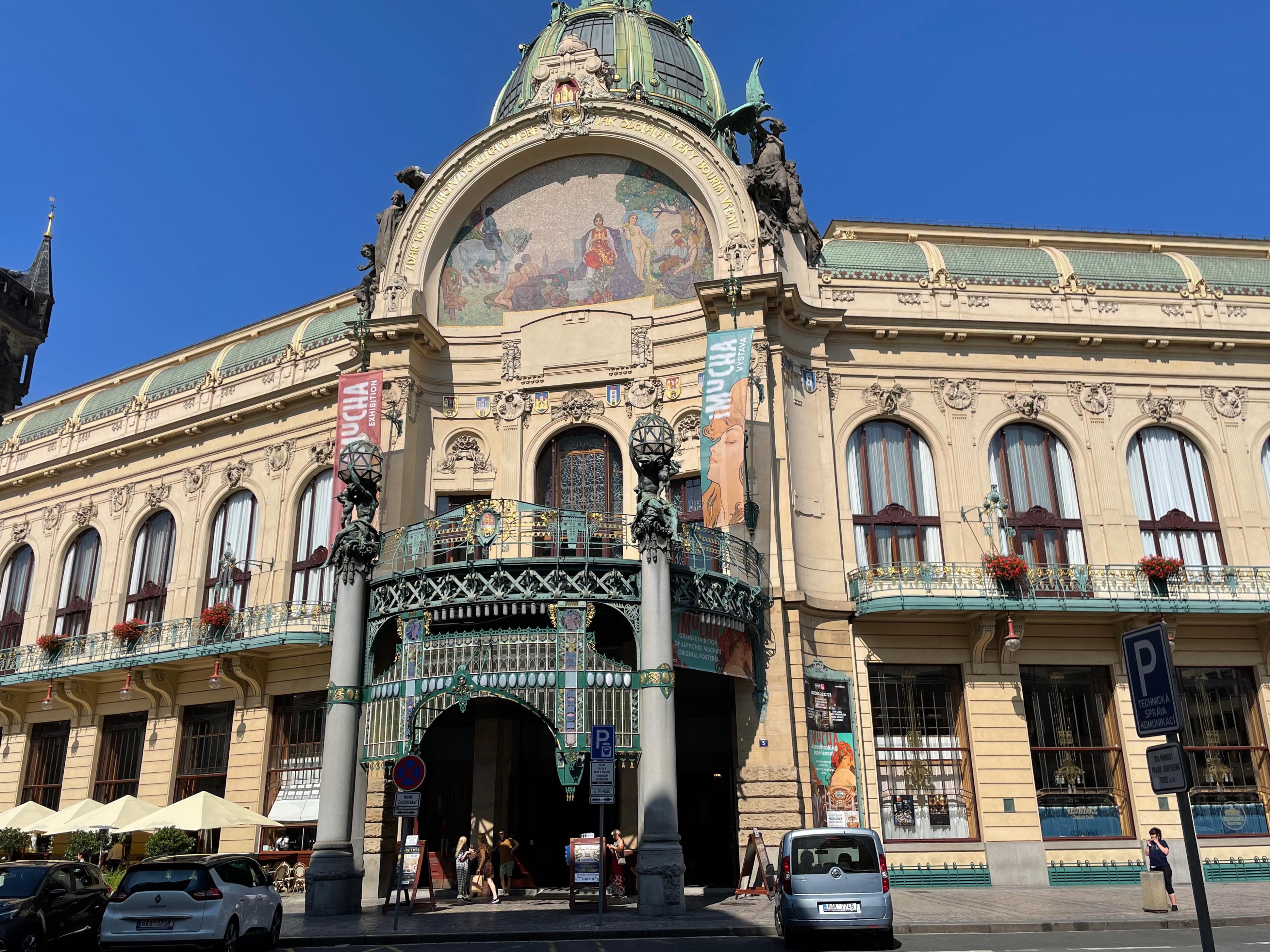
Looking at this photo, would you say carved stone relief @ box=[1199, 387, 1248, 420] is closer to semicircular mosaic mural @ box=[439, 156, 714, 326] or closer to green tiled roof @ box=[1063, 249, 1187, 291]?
green tiled roof @ box=[1063, 249, 1187, 291]

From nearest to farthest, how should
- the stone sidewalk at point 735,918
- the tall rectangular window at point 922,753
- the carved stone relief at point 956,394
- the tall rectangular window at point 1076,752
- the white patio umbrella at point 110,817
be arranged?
the stone sidewalk at point 735,918
the white patio umbrella at point 110,817
the tall rectangular window at point 922,753
the tall rectangular window at point 1076,752
the carved stone relief at point 956,394

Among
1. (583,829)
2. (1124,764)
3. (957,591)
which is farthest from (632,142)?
(1124,764)

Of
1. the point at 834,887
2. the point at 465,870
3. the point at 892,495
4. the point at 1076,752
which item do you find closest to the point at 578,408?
the point at 892,495

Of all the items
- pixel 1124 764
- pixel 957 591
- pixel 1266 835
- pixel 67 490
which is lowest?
pixel 1266 835

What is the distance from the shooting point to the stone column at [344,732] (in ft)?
64.0

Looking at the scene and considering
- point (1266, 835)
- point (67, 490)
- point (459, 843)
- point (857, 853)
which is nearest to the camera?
point (857, 853)

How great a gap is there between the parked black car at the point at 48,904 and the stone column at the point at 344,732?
12.6ft

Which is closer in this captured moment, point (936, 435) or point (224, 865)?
point (224, 865)

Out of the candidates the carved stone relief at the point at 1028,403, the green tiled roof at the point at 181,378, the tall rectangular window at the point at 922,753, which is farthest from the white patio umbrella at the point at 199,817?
the carved stone relief at the point at 1028,403

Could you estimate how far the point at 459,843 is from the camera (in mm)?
23359

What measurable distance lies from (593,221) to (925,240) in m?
10.8

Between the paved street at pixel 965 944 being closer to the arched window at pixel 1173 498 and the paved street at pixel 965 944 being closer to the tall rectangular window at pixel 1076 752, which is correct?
the tall rectangular window at pixel 1076 752

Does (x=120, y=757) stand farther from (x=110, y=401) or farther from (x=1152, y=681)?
(x=1152, y=681)

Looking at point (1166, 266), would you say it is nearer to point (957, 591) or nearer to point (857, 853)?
point (957, 591)
